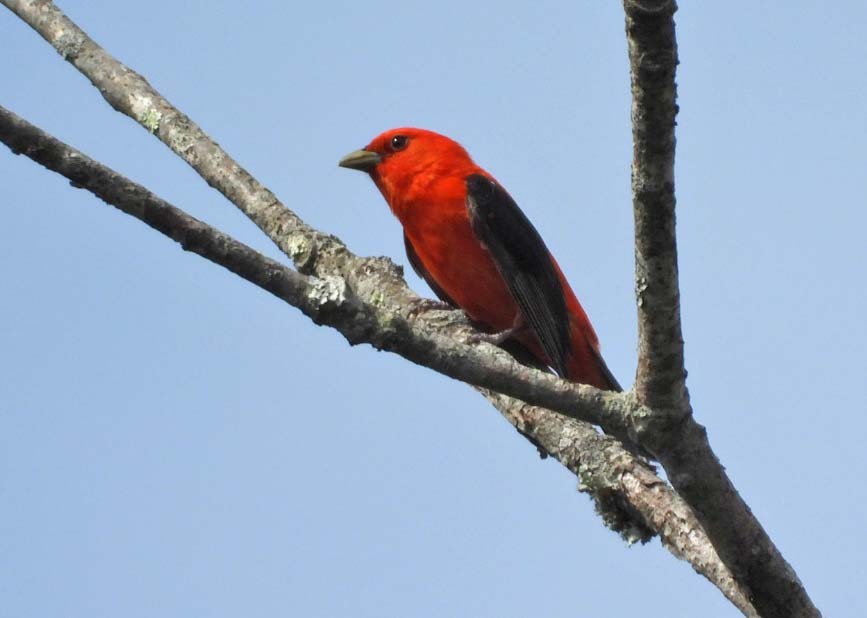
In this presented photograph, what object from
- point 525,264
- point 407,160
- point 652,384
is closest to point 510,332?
point 525,264

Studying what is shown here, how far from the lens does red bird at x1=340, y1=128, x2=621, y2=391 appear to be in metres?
6.97

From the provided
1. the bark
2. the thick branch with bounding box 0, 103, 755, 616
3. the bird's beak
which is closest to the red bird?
the bird's beak

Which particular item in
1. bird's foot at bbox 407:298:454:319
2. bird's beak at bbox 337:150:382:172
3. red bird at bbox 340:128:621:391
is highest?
bird's beak at bbox 337:150:382:172

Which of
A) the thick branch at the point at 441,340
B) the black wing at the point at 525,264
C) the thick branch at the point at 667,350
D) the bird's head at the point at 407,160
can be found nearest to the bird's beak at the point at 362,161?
the bird's head at the point at 407,160

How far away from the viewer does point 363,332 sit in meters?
3.36

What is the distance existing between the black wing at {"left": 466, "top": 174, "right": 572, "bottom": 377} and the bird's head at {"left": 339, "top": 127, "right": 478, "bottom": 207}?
15.1 inches

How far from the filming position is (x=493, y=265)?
281 inches

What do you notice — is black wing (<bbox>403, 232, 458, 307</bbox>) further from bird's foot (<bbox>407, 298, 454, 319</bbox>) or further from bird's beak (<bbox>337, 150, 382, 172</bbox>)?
bird's foot (<bbox>407, 298, 454, 319</bbox>)

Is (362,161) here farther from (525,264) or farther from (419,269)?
(525,264)

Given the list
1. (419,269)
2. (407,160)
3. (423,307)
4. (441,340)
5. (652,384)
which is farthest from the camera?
(407,160)

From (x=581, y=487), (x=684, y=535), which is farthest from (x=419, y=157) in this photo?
(x=684, y=535)

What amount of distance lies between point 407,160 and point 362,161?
1.25 feet

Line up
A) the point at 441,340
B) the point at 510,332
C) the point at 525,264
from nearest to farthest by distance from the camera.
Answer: the point at 441,340, the point at 510,332, the point at 525,264

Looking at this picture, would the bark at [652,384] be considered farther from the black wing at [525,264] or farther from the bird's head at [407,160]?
the bird's head at [407,160]
